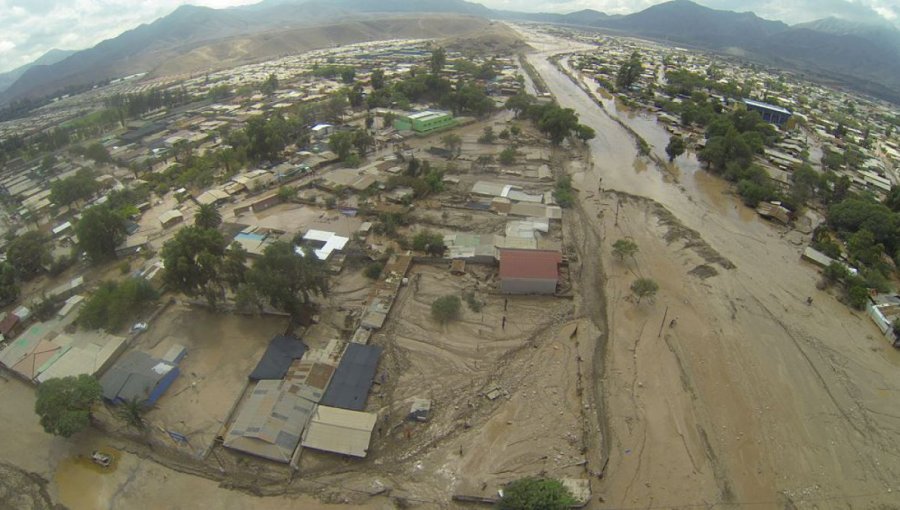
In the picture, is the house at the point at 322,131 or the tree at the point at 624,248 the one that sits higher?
the house at the point at 322,131

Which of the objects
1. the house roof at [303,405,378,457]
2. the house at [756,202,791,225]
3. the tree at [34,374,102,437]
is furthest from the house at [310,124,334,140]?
the house at [756,202,791,225]

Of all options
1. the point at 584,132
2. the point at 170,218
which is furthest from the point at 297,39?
the point at 170,218

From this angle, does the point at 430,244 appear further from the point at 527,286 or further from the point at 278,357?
the point at 278,357

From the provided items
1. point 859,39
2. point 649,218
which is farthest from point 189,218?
point 859,39

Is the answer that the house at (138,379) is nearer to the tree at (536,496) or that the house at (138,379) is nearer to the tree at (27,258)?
the tree at (27,258)

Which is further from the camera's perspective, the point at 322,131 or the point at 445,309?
the point at 322,131

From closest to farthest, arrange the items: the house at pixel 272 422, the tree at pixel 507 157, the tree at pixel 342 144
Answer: the house at pixel 272 422 → the tree at pixel 507 157 → the tree at pixel 342 144

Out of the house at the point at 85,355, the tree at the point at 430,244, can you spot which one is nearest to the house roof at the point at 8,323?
the house at the point at 85,355
